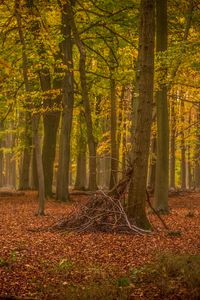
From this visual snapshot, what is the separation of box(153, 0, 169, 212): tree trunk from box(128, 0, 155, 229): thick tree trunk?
13.7ft

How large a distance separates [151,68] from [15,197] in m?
13.7

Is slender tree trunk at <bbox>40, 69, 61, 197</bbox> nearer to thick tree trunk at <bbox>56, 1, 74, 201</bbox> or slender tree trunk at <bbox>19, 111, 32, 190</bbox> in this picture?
thick tree trunk at <bbox>56, 1, 74, 201</bbox>

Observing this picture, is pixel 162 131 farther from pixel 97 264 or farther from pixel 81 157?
pixel 81 157

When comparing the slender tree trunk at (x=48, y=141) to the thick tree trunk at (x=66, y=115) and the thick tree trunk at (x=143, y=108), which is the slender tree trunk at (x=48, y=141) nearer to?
the thick tree trunk at (x=66, y=115)

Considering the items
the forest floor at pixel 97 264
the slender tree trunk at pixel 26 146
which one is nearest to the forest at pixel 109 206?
the forest floor at pixel 97 264

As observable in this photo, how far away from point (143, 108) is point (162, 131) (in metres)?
4.35

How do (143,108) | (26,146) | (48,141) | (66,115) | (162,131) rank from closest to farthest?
Result: (143,108) → (162,131) → (66,115) → (48,141) → (26,146)

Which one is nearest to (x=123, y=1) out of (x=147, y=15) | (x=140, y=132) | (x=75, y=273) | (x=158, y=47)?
(x=158, y=47)

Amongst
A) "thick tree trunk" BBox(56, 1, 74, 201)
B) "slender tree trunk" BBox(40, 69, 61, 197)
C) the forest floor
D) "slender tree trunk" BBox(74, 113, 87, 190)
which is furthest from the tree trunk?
"slender tree trunk" BBox(74, 113, 87, 190)

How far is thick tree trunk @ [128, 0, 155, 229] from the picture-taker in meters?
11.9

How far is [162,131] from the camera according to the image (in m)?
16.2

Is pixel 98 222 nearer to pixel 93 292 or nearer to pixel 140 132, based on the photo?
pixel 140 132

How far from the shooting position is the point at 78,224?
490 inches

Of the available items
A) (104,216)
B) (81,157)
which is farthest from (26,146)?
(104,216)
